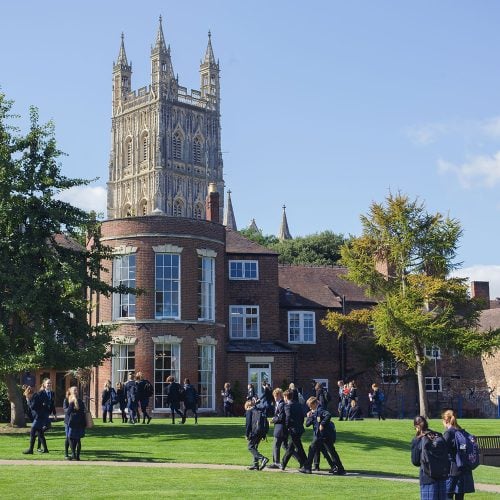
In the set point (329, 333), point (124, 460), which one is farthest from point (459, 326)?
point (124, 460)

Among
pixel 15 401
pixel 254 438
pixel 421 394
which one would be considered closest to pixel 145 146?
pixel 421 394

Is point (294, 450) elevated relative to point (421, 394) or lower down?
lower down

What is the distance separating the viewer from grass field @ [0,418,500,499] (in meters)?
17.4

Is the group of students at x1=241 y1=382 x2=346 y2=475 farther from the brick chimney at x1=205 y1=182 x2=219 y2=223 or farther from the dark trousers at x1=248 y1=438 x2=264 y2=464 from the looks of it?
the brick chimney at x1=205 y1=182 x2=219 y2=223

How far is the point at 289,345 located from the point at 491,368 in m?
12.4

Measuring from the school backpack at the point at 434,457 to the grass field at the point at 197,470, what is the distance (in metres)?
2.66

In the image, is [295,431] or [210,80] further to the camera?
[210,80]

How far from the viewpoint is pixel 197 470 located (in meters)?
20.5

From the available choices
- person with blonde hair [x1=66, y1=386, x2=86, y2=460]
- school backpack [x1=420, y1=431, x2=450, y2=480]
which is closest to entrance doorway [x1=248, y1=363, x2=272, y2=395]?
person with blonde hair [x1=66, y1=386, x2=86, y2=460]

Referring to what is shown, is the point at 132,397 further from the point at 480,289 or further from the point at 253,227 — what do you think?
the point at 253,227

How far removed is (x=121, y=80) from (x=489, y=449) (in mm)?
124183

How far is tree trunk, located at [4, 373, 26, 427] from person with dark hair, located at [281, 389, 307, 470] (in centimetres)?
1256

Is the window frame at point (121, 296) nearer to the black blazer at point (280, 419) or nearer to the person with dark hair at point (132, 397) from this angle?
the person with dark hair at point (132, 397)

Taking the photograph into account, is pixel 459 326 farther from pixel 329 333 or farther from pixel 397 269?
pixel 329 333
